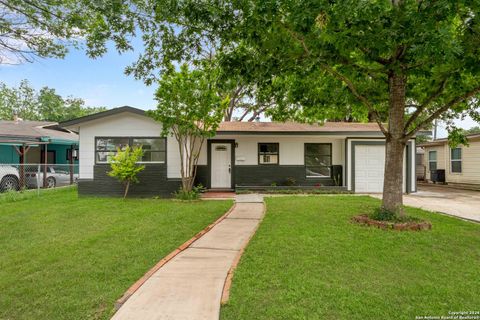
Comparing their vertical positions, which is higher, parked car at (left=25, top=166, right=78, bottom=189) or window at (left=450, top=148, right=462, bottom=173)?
window at (left=450, top=148, right=462, bottom=173)

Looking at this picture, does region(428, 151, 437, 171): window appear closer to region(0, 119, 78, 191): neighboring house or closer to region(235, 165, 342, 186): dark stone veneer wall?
region(235, 165, 342, 186): dark stone veneer wall

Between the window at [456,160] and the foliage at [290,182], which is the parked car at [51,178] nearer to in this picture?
the foliage at [290,182]

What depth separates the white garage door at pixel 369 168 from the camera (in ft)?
39.9

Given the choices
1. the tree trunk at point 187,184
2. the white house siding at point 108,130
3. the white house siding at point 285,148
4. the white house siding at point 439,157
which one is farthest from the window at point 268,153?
the white house siding at point 439,157

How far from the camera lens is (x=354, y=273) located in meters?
3.55

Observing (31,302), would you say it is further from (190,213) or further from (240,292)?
(190,213)

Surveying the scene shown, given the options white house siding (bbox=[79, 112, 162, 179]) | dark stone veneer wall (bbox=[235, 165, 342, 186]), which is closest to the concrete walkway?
white house siding (bbox=[79, 112, 162, 179])

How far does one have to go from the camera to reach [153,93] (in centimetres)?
924

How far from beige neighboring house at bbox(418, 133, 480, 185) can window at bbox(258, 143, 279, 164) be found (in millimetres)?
9687

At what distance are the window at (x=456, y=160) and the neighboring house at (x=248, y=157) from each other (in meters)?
5.01

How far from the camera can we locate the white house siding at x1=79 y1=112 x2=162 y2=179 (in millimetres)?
10641

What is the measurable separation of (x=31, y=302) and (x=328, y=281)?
3.26 m

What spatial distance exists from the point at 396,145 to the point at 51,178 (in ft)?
48.5

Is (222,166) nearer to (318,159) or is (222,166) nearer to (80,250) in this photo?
(318,159)
